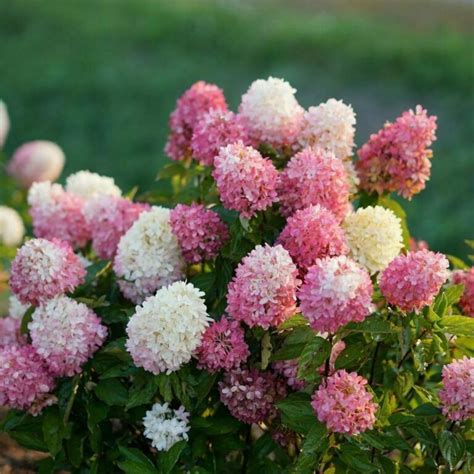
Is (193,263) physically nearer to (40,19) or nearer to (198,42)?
(198,42)

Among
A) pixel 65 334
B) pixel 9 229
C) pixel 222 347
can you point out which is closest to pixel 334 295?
pixel 222 347

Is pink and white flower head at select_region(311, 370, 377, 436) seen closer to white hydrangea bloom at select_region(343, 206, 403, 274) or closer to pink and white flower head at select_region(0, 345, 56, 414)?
white hydrangea bloom at select_region(343, 206, 403, 274)

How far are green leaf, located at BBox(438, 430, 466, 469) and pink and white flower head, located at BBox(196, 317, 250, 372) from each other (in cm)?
49

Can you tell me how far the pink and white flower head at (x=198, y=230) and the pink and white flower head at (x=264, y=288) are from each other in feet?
0.80

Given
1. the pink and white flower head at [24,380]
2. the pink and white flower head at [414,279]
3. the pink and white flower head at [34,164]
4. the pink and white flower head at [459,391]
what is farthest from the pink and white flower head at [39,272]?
the pink and white flower head at [34,164]

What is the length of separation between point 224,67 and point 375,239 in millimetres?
6374

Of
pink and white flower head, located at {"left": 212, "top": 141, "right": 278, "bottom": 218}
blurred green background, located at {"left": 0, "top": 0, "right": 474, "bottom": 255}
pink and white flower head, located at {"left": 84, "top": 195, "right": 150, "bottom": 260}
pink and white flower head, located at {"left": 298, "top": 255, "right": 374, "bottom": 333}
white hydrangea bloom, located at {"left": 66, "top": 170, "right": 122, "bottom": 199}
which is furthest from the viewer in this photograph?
blurred green background, located at {"left": 0, "top": 0, "right": 474, "bottom": 255}

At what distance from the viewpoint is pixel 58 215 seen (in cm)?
276

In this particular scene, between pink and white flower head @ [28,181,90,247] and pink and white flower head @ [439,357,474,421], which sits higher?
pink and white flower head @ [28,181,90,247]

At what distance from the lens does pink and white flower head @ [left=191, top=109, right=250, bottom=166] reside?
7.82ft

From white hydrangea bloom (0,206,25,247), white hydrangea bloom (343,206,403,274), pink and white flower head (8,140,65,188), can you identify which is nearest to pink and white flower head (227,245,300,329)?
white hydrangea bloom (343,206,403,274)

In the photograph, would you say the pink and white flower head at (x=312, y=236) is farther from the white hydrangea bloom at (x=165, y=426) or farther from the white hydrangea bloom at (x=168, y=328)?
the white hydrangea bloom at (x=165, y=426)

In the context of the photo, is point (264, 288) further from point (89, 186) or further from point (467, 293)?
point (89, 186)

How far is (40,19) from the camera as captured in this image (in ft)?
32.6
